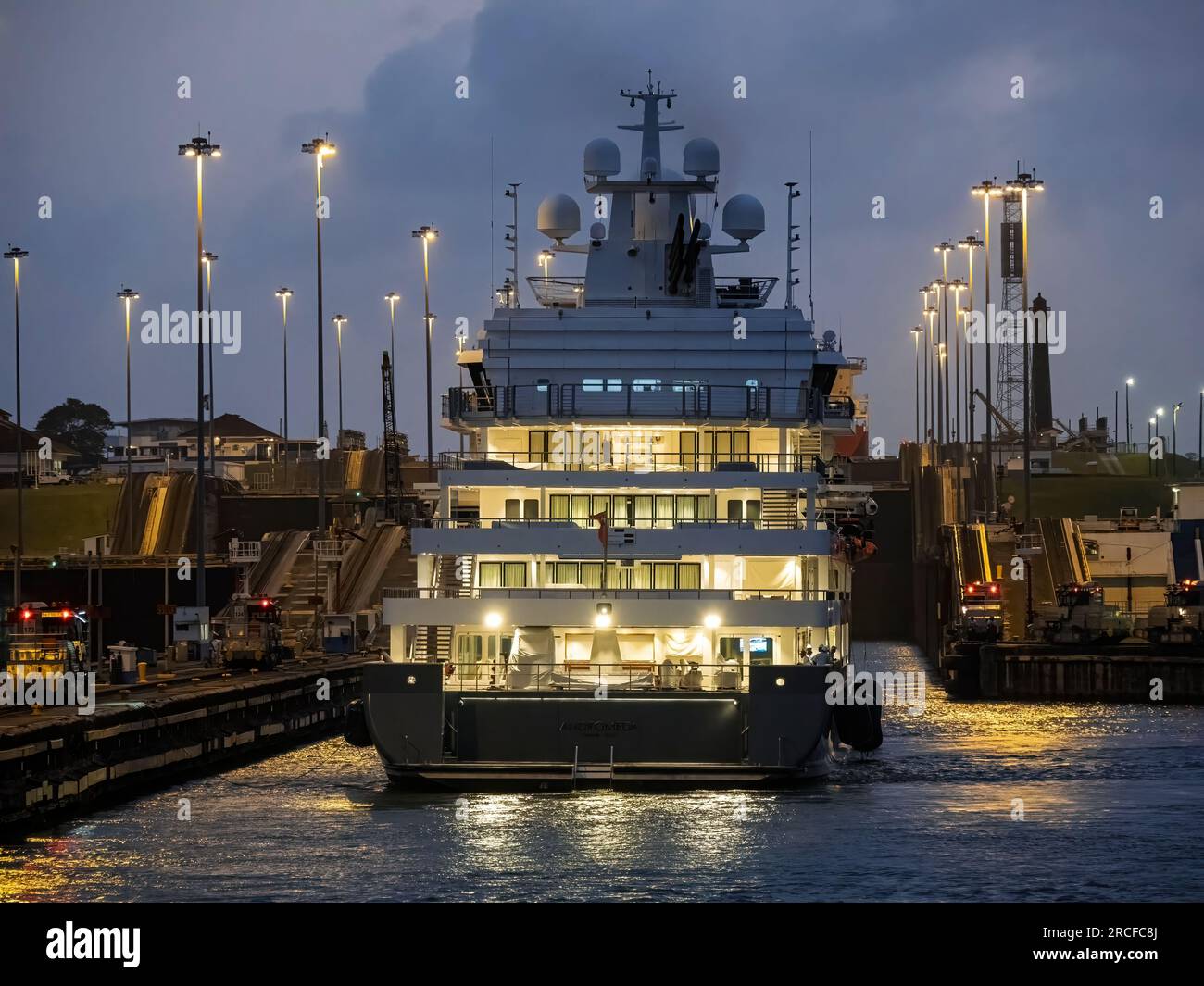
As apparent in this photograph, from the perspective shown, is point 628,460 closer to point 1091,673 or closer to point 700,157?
point 700,157

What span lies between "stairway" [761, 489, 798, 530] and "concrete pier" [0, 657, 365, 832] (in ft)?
55.2

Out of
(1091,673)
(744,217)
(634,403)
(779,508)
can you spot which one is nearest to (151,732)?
(634,403)

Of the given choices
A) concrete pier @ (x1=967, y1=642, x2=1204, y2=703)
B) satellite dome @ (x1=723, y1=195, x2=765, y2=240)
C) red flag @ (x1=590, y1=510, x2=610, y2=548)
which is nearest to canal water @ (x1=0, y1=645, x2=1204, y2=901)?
red flag @ (x1=590, y1=510, x2=610, y2=548)

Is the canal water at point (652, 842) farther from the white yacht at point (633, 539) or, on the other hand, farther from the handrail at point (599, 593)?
the handrail at point (599, 593)

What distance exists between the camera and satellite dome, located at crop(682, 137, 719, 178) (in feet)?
200

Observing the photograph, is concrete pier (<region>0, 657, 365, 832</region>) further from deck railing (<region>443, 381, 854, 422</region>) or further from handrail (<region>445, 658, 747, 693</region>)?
deck railing (<region>443, 381, 854, 422</region>)

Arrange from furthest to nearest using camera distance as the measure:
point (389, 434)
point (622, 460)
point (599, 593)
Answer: point (389, 434), point (622, 460), point (599, 593)

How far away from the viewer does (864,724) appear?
5241 cm

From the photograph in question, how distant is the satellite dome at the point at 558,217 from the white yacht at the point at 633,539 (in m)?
0.06

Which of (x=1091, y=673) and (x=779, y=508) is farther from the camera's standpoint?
(x=1091, y=673)

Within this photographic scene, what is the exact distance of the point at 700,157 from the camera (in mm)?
60906

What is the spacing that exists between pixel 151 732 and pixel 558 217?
18566mm

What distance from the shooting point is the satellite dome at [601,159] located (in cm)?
6006
